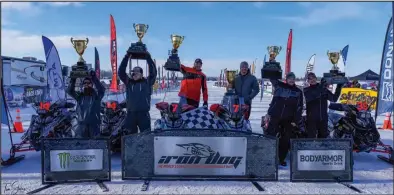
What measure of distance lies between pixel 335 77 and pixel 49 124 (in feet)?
17.4

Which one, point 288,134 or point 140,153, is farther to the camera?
point 288,134

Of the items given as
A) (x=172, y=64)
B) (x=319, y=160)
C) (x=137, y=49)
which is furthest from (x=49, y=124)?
(x=319, y=160)

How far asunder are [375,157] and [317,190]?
Result: 9.13ft

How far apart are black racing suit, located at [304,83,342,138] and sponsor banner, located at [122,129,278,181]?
151 cm

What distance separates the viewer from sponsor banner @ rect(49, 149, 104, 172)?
3729mm

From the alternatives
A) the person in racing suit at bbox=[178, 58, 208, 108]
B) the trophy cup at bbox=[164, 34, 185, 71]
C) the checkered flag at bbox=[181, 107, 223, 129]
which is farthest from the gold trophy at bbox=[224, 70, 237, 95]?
the trophy cup at bbox=[164, 34, 185, 71]

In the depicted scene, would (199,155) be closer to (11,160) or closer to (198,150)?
(198,150)

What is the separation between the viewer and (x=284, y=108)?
4.71 m

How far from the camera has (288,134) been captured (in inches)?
191

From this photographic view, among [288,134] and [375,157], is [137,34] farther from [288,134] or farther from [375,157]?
[375,157]

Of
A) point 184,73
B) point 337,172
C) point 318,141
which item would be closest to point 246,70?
point 184,73

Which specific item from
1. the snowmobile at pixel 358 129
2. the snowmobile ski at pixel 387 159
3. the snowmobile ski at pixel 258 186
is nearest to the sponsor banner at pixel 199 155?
the snowmobile ski at pixel 258 186

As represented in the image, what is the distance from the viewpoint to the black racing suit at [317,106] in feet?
15.9

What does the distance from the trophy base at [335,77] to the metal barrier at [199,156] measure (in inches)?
69.2
